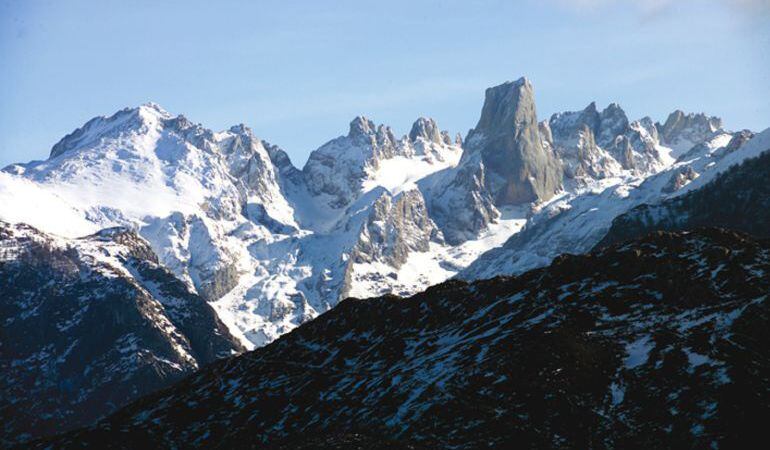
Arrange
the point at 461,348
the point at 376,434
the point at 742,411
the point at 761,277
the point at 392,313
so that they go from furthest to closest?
the point at 392,313
the point at 461,348
the point at 761,277
the point at 376,434
the point at 742,411

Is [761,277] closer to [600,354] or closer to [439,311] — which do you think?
[600,354]

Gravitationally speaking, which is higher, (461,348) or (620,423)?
(461,348)

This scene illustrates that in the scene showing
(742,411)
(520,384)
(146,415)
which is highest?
(146,415)

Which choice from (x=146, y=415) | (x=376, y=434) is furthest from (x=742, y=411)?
(x=146, y=415)

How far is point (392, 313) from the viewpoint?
172375 millimetres

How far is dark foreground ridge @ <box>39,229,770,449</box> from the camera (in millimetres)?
99000

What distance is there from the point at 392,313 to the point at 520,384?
61.2 metres

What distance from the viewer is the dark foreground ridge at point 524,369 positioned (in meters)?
99.0

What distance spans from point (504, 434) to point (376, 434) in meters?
16.4

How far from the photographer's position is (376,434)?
109875mm

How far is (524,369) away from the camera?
116m

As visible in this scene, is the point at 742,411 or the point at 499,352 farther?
the point at 499,352

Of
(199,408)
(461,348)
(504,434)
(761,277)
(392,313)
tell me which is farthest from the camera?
(392,313)

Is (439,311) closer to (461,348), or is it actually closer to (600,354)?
(461,348)
